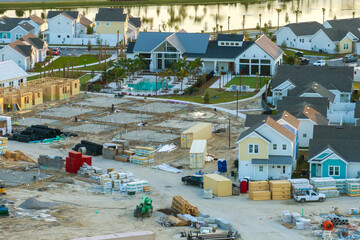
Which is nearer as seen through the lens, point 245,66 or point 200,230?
point 200,230

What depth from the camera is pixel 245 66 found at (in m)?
91.7

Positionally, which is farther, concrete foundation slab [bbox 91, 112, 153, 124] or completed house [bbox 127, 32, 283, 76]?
completed house [bbox 127, 32, 283, 76]

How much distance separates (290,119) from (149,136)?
12464 millimetres

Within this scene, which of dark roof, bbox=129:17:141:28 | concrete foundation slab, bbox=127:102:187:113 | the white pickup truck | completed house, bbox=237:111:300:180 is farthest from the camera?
dark roof, bbox=129:17:141:28

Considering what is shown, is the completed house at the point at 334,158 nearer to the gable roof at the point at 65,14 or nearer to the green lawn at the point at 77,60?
the green lawn at the point at 77,60

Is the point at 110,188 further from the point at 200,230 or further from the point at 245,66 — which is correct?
the point at 245,66

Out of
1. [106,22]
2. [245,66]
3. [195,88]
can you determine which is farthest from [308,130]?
[106,22]

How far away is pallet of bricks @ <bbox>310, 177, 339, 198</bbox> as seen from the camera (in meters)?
47.7

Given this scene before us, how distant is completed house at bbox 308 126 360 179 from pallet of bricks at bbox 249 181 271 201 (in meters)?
4.49

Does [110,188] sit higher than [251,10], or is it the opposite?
[251,10]

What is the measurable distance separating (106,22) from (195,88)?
36.7 meters

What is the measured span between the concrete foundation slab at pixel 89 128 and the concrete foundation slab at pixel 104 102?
8753 millimetres

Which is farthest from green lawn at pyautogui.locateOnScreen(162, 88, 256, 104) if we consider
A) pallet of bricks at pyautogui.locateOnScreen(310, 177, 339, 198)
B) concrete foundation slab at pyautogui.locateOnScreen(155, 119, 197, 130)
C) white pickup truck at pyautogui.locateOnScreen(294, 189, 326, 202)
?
white pickup truck at pyautogui.locateOnScreen(294, 189, 326, 202)

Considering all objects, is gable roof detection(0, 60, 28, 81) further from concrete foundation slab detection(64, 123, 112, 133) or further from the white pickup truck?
the white pickup truck
